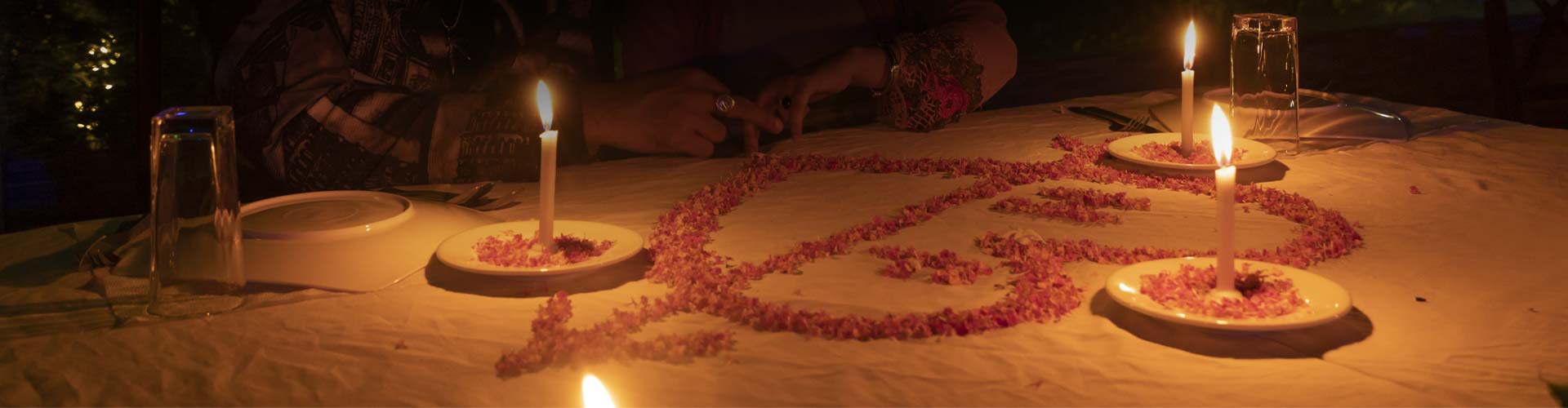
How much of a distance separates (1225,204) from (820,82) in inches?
55.0

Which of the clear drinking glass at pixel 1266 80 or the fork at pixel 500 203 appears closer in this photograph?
the fork at pixel 500 203

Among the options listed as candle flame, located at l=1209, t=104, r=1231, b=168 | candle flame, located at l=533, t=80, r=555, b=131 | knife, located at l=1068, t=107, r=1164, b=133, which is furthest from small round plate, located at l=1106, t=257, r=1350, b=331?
knife, located at l=1068, t=107, r=1164, b=133

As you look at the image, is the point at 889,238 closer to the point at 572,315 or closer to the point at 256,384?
the point at 572,315

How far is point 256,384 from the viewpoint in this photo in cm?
104

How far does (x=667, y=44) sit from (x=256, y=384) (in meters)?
→ 1.94

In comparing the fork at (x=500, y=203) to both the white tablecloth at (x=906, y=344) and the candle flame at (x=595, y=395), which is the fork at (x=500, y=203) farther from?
the candle flame at (x=595, y=395)

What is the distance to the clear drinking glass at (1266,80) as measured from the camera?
224cm

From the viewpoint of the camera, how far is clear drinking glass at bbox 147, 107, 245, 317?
47.5 inches

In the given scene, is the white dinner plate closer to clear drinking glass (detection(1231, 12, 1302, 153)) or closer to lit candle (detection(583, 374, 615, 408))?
lit candle (detection(583, 374, 615, 408))

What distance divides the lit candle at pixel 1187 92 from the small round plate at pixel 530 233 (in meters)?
1.05

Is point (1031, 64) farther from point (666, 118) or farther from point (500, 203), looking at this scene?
point (500, 203)

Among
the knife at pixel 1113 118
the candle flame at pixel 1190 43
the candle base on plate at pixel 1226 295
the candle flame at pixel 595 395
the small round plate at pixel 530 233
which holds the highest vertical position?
the candle flame at pixel 1190 43

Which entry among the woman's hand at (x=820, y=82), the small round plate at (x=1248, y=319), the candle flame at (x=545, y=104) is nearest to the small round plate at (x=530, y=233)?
the candle flame at (x=545, y=104)

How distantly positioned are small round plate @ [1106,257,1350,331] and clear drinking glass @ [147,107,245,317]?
0.96 m
